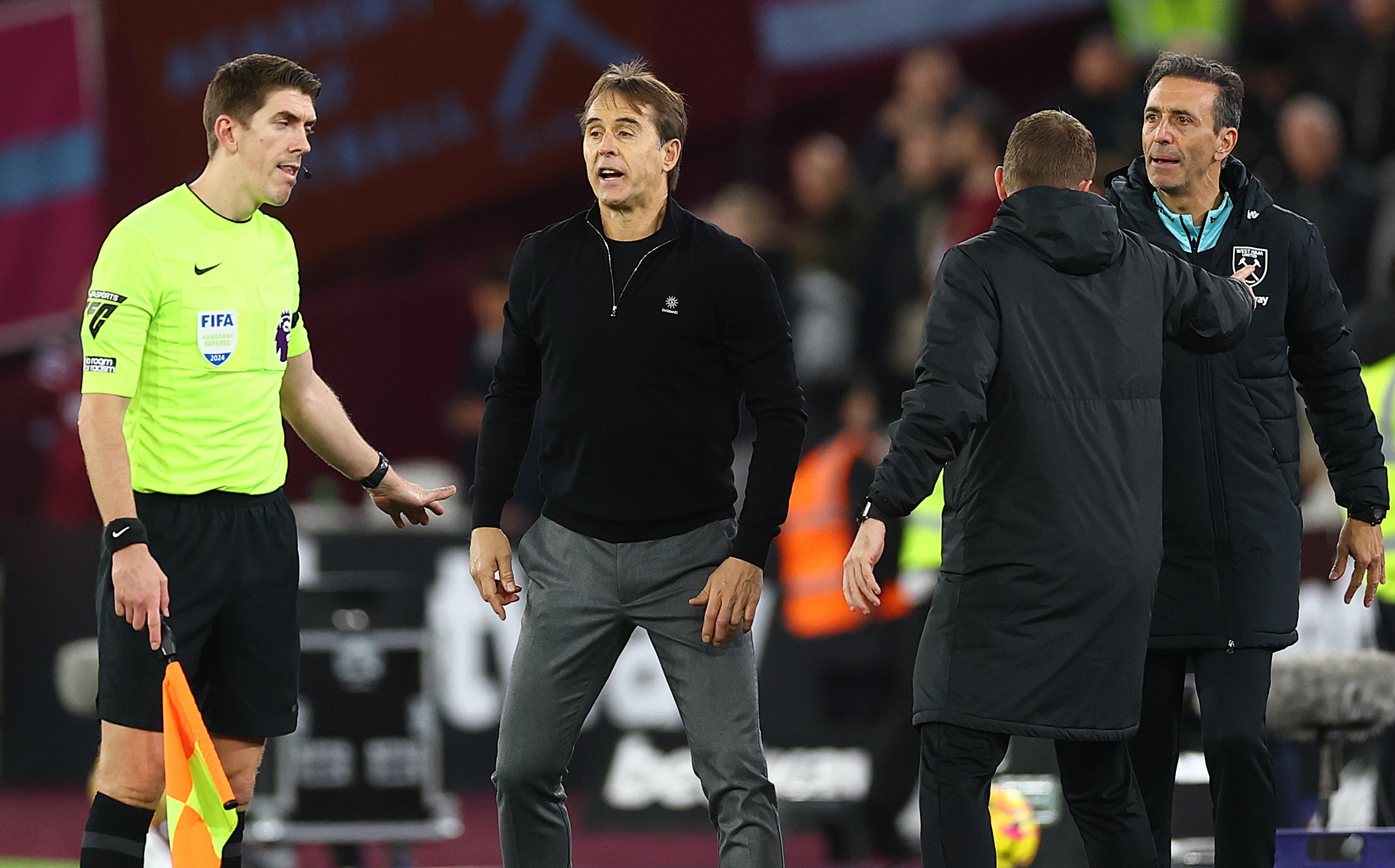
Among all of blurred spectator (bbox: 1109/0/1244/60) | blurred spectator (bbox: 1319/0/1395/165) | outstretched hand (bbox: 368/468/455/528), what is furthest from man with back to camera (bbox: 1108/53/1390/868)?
blurred spectator (bbox: 1109/0/1244/60)

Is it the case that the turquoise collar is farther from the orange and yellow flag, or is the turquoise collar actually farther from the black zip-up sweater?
the orange and yellow flag

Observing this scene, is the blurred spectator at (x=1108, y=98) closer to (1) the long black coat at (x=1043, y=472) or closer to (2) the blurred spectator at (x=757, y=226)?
(2) the blurred spectator at (x=757, y=226)

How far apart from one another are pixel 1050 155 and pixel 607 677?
5.48ft

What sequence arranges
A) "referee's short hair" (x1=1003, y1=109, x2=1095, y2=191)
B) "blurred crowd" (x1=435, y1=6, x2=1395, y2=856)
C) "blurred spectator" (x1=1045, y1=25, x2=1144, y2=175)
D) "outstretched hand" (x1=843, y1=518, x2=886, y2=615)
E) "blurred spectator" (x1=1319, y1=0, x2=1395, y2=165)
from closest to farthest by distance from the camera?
"outstretched hand" (x1=843, y1=518, x2=886, y2=615) → "referee's short hair" (x1=1003, y1=109, x2=1095, y2=191) → "blurred crowd" (x1=435, y1=6, x2=1395, y2=856) → "blurred spectator" (x1=1319, y1=0, x2=1395, y2=165) → "blurred spectator" (x1=1045, y1=25, x2=1144, y2=175)

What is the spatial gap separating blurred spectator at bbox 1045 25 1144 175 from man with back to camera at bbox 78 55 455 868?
6426 millimetres

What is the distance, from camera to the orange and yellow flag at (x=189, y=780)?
4723 millimetres

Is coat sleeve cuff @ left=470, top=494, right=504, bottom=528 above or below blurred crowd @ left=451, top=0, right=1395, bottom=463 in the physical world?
below

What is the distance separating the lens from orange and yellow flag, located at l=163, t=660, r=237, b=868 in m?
4.72

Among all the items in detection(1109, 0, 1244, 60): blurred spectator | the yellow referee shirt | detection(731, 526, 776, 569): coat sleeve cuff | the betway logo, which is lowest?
the betway logo

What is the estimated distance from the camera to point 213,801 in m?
4.79

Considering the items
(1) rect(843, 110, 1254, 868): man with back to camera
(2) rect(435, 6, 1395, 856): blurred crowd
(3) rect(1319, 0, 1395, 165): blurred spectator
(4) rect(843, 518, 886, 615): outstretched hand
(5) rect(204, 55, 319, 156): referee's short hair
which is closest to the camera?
(4) rect(843, 518, 886, 615): outstretched hand

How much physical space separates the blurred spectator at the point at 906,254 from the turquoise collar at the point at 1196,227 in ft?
19.2

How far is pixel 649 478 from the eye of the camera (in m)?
4.90

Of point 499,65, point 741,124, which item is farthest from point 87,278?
point 741,124
